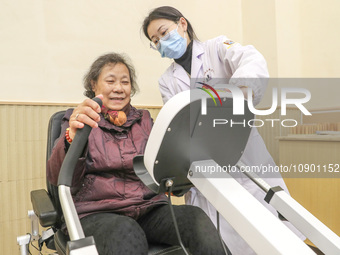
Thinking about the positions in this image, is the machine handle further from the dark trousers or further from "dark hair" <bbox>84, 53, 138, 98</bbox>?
"dark hair" <bbox>84, 53, 138, 98</bbox>

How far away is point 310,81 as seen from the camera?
3096 mm

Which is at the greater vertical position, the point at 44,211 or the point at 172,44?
the point at 172,44

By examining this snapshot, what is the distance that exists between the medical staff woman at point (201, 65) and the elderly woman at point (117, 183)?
266 mm

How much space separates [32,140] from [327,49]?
9.59ft

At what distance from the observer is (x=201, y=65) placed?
155 centimetres

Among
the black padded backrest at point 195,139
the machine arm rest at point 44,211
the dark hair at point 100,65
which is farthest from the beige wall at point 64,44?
the black padded backrest at point 195,139

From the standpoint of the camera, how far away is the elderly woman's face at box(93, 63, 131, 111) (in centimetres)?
136

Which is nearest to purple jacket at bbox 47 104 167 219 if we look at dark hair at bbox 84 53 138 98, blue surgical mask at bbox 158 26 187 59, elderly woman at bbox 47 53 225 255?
elderly woman at bbox 47 53 225 255

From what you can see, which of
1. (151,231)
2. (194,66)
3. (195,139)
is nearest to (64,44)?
(194,66)

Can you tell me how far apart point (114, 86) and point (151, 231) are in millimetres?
702

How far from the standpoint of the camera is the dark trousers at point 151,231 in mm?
875

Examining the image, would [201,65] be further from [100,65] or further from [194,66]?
[100,65]

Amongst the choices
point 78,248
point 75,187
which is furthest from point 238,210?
point 75,187

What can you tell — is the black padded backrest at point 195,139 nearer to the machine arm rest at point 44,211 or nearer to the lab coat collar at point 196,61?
the machine arm rest at point 44,211
